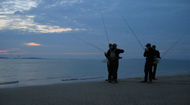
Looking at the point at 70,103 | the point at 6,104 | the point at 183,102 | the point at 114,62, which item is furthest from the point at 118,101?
the point at 114,62

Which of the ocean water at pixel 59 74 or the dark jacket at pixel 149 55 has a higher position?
the dark jacket at pixel 149 55

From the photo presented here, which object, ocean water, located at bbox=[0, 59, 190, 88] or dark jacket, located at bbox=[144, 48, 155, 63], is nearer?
dark jacket, located at bbox=[144, 48, 155, 63]

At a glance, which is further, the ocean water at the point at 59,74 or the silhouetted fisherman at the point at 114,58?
the ocean water at the point at 59,74

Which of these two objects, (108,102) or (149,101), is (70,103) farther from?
(149,101)

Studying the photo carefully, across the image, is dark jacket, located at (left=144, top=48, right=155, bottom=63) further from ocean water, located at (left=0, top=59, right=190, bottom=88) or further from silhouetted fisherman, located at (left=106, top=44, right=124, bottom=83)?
ocean water, located at (left=0, top=59, right=190, bottom=88)

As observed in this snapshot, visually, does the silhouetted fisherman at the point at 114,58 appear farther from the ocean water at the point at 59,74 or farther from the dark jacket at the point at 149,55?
the ocean water at the point at 59,74

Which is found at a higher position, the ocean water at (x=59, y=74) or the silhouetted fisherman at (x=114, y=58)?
the silhouetted fisherman at (x=114, y=58)

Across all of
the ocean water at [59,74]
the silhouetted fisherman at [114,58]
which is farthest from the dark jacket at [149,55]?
the ocean water at [59,74]

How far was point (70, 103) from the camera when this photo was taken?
14.4 ft

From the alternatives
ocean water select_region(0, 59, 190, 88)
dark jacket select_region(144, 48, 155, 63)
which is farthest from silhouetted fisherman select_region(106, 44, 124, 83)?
ocean water select_region(0, 59, 190, 88)

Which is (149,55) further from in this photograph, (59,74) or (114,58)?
(59,74)

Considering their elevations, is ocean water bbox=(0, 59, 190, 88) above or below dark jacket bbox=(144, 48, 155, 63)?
below

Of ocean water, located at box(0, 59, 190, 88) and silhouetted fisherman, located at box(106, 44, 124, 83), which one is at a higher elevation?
silhouetted fisherman, located at box(106, 44, 124, 83)

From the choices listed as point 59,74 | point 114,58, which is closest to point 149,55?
point 114,58
